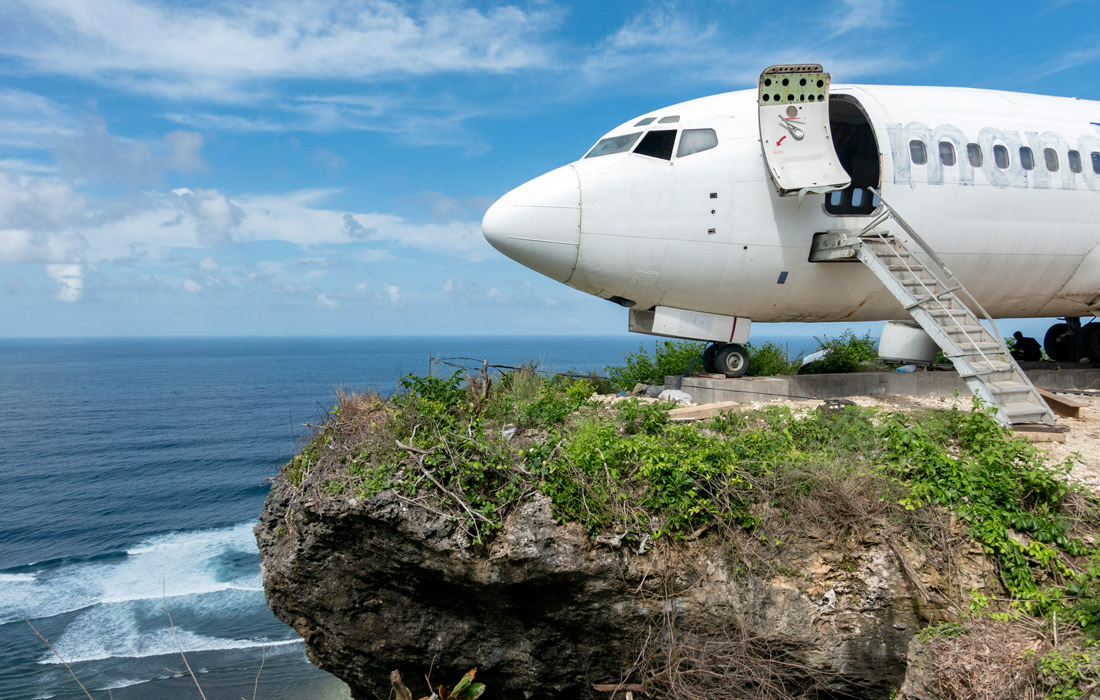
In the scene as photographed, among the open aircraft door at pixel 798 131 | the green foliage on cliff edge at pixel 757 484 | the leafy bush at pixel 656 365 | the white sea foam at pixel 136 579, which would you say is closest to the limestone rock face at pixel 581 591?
the green foliage on cliff edge at pixel 757 484

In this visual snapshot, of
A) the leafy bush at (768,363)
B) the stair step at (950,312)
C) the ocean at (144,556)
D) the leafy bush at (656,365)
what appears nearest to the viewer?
the stair step at (950,312)

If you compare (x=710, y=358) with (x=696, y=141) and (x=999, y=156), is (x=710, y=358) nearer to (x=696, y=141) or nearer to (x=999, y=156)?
(x=696, y=141)

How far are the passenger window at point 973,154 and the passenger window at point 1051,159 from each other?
4.54ft

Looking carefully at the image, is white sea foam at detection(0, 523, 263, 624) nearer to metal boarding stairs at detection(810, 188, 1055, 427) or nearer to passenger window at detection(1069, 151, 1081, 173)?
metal boarding stairs at detection(810, 188, 1055, 427)

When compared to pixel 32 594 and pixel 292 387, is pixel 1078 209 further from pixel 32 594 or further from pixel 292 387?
pixel 292 387

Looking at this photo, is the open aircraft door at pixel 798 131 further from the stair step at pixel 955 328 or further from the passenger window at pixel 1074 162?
the passenger window at pixel 1074 162

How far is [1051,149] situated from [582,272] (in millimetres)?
8444

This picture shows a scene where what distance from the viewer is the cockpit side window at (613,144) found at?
Result: 1023 centimetres

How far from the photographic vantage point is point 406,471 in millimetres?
7480

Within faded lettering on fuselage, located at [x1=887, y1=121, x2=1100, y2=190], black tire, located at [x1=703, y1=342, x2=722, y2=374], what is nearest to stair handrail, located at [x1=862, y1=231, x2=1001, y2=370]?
faded lettering on fuselage, located at [x1=887, y1=121, x2=1100, y2=190]

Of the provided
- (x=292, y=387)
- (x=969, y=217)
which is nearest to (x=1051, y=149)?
(x=969, y=217)

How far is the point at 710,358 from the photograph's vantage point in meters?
11.7

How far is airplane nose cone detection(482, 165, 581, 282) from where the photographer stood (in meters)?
9.69

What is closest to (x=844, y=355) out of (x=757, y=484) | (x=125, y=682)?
(x=757, y=484)
